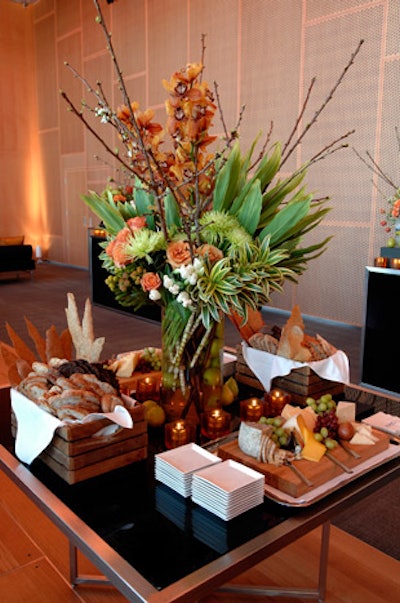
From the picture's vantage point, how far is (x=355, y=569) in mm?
1991

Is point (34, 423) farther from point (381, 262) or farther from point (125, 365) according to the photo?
point (381, 262)

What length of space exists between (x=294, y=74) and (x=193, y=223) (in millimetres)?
6363

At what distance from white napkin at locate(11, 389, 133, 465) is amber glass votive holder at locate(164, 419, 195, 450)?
17 centimetres

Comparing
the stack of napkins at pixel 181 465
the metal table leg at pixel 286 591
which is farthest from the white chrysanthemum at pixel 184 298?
the metal table leg at pixel 286 591

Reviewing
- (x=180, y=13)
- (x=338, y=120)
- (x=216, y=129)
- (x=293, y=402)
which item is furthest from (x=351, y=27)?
(x=293, y=402)

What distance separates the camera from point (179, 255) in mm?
1305

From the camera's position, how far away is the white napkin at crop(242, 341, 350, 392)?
1.72 meters

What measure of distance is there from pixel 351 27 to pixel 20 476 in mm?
6551

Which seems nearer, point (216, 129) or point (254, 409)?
point (254, 409)

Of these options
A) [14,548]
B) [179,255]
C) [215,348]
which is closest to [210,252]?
[179,255]

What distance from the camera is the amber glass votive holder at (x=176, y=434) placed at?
1.38 m

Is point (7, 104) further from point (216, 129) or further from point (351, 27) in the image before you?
point (351, 27)

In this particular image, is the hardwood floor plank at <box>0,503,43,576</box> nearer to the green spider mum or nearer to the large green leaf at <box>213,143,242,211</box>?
the green spider mum

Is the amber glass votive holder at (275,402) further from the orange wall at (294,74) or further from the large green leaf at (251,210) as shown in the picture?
the orange wall at (294,74)
